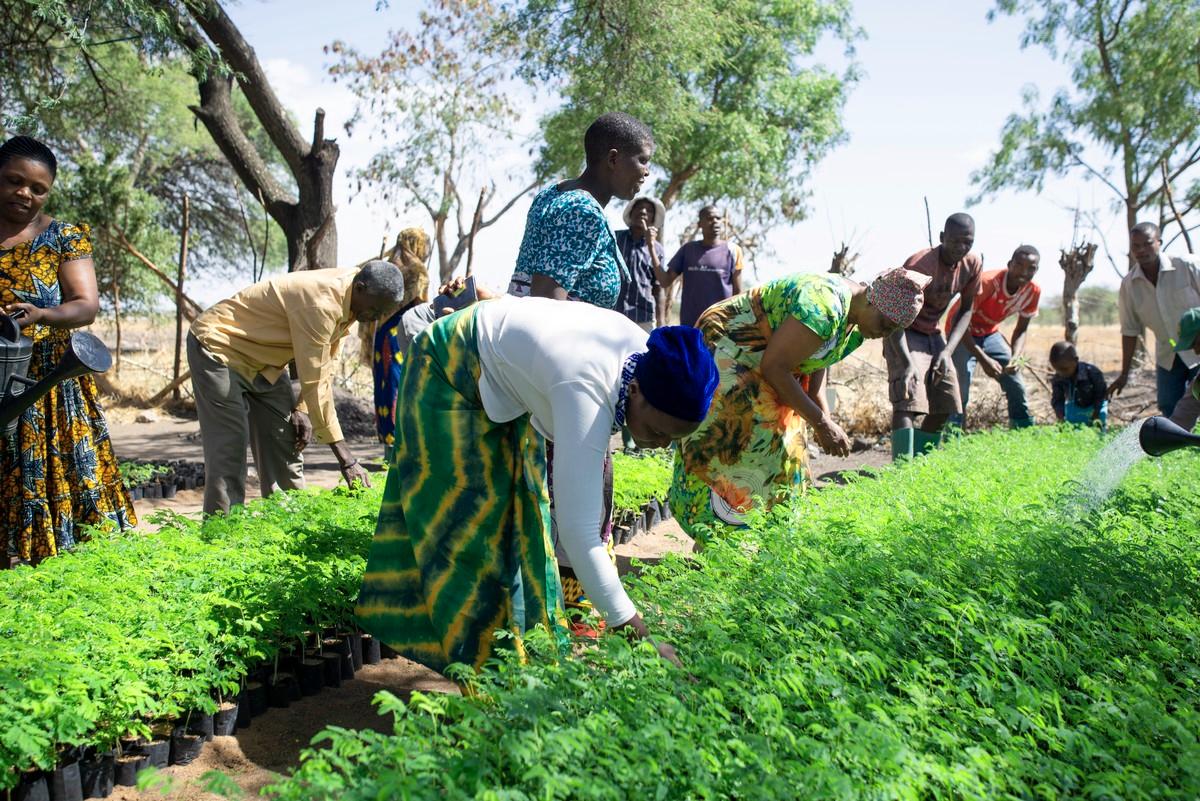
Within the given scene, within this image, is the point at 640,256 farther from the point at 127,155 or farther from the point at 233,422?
the point at 127,155

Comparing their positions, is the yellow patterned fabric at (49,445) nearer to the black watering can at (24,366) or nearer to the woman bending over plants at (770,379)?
the black watering can at (24,366)

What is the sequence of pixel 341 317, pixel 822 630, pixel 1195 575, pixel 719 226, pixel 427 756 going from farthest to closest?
1. pixel 719 226
2. pixel 341 317
3. pixel 1195 575
4. pixel 822 630
5. pixel 427 756

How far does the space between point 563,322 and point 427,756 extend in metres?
1.36

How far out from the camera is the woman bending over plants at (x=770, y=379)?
4.67 metres

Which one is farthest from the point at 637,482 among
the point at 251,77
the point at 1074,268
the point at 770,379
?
the point at 1074,268

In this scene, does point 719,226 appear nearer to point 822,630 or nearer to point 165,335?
point 822,630

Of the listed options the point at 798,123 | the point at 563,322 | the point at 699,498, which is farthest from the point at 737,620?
the point at 798,123

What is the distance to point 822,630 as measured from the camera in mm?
2893

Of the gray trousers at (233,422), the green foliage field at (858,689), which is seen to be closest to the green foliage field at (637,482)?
the gray trousers at (233,422)

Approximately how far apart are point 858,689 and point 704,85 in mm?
18580

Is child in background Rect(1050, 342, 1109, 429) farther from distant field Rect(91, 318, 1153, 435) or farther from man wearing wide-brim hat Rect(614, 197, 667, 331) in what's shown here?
man wearing wide-brim hat Rect(614, 197, 667, 331)

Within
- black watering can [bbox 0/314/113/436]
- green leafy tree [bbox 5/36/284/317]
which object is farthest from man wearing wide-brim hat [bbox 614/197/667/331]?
green leafy tree [bbox 5/36/284/317]

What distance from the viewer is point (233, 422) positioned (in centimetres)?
543

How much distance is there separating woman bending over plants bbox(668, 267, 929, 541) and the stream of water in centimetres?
120
